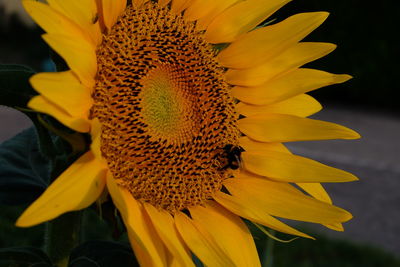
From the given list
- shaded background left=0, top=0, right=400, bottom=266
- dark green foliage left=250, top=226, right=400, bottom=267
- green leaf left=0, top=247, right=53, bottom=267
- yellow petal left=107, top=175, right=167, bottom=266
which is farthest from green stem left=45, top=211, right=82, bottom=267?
shaded background left=0, top=0, right=400, bottom=266

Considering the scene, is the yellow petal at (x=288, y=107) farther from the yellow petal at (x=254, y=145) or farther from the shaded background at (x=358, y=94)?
the shaded background at (x=358, y=94)

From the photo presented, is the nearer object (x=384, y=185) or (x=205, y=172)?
(x=205, y=172)

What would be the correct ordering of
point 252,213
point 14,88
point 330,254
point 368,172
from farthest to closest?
point 368,172 → point 330,254 → point 252,213 → point 14,88

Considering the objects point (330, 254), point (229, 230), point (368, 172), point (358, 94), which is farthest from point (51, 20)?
point (358, 94)

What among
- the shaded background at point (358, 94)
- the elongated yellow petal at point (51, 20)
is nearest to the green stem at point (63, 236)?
the elongated yellow petal at point (51, 20)

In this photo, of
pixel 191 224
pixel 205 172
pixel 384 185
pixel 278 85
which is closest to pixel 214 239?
pixel 191 224

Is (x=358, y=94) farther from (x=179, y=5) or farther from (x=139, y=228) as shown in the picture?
(x=139, y=228)

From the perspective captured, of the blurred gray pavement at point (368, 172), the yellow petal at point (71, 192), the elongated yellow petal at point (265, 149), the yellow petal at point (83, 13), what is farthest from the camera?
the blurred gray pavement at point (368, 172)

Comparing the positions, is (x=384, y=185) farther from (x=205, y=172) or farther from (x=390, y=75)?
Answer: (x=205, y=172)
